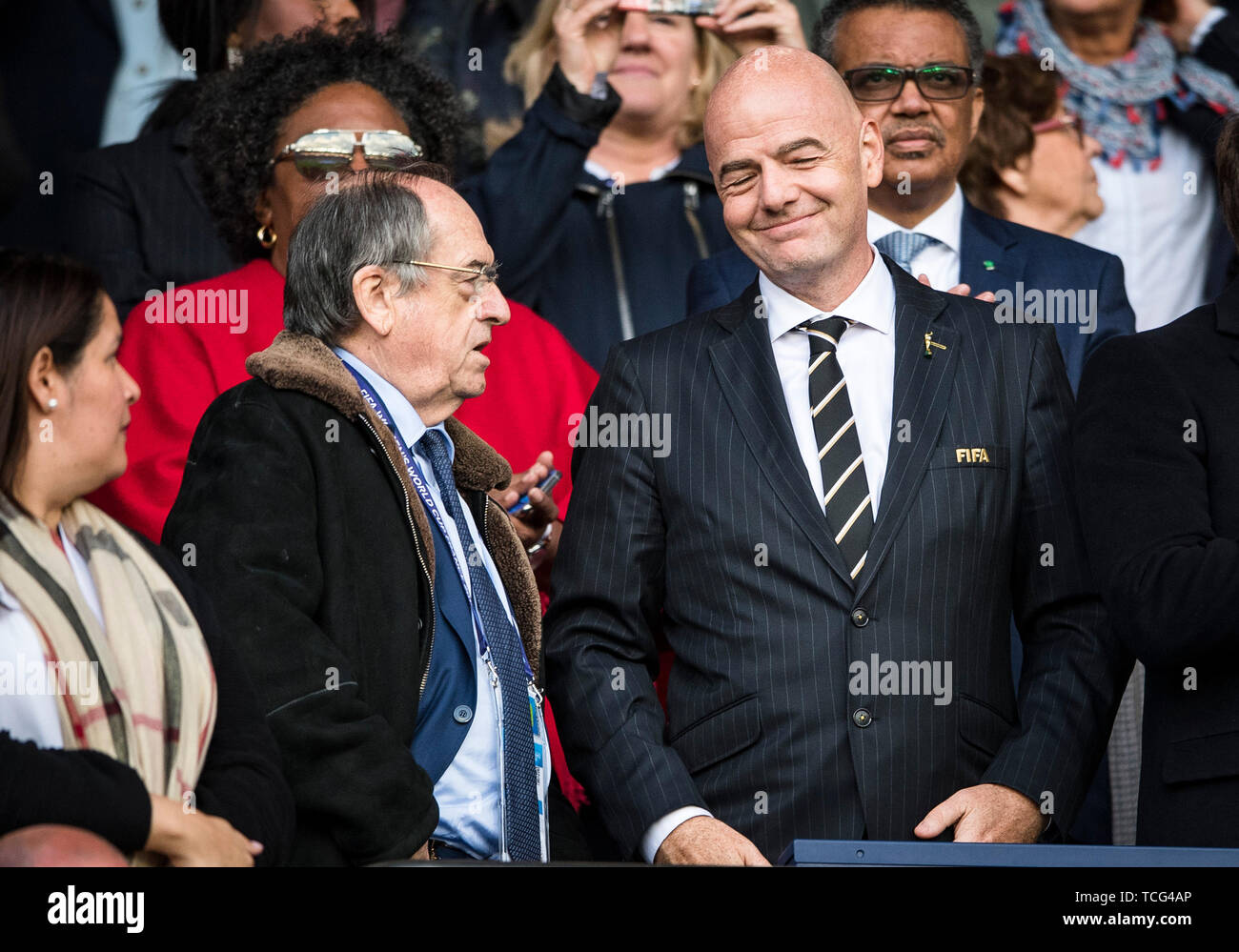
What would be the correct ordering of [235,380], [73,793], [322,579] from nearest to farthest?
[73,793] → [322,579] → [235,380]

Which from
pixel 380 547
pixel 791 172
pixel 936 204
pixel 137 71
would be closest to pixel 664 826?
pixel 380 547

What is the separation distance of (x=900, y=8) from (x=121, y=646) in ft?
8.93

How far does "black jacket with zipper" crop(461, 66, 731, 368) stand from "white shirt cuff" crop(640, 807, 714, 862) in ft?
6.31

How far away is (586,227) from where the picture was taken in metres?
4.79

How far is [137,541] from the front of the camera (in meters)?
2.65

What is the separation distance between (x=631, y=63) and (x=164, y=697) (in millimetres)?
2767

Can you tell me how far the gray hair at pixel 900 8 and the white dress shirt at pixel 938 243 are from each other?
0.37m

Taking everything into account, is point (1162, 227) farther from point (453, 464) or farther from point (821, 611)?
point (453, 464)

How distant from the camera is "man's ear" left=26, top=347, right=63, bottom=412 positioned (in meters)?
2.56

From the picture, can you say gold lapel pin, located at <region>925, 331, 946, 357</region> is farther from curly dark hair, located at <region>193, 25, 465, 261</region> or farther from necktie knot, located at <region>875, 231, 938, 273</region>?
curly dark hair, located at <region>193, 25, 465, 261</region>

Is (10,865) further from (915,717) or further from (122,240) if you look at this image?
(122,240)

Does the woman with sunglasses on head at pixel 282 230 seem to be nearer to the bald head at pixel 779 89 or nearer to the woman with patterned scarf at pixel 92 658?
the bald head at pixel 779 89

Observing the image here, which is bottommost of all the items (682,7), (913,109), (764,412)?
(764,412)

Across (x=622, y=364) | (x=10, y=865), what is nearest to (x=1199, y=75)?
(x=622, y=364)
